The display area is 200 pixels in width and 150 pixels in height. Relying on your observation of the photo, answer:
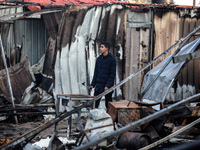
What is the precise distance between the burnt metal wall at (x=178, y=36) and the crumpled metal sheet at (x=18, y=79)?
12.5 ft

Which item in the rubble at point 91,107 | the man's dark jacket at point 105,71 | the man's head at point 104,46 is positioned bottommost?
the rubble at point 91,107

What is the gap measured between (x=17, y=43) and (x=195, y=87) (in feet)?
18.1

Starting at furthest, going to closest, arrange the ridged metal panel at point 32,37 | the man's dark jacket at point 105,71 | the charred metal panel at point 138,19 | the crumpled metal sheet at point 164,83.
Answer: the charred metal panel at point 138,19, the ridged metal panel at point 32,37, the crumpled metal sheet at point 164,83, the man's dark jacket at point 105,71

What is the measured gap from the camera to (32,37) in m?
9.52

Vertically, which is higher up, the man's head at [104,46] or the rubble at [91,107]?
the man's head at [104,46]

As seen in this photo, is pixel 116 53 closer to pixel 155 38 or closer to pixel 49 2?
pixel 155 38

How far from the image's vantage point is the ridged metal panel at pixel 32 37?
9324 millimetres

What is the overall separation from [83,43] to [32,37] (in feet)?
5.09

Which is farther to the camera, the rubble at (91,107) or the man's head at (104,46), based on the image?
the man's head at (104,46)

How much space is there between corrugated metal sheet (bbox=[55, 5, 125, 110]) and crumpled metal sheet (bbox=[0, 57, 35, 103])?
79 centimetres

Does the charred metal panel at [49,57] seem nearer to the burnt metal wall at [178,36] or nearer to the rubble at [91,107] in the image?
the rubble at [91,107]

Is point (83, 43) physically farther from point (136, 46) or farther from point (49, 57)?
point (136, 46)

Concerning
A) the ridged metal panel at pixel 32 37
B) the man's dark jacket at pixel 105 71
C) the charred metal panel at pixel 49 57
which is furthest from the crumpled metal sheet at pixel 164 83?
the ridged metal panel at pixel 32 37

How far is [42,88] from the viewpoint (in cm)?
906
